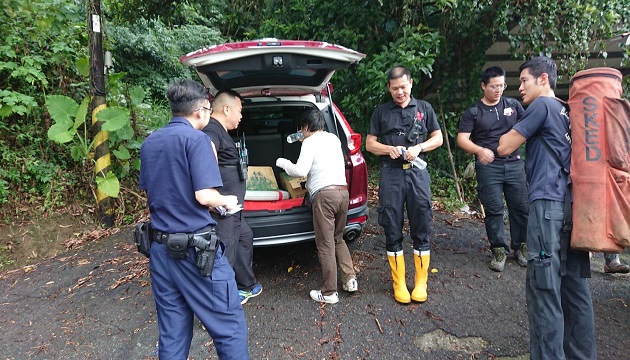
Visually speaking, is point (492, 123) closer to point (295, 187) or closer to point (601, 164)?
point (601, 164)

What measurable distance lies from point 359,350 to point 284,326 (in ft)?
2.10

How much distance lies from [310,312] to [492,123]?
251cm

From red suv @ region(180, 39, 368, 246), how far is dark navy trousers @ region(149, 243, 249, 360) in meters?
1.24

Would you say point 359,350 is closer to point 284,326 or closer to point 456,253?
point 284,326

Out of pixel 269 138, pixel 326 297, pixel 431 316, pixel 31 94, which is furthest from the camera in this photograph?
pixel 31 94

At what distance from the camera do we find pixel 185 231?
2.06 meters

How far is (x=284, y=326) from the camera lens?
301 centimetres

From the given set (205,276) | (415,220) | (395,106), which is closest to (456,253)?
(415,220)

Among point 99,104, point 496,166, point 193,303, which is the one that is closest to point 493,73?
point 496,166

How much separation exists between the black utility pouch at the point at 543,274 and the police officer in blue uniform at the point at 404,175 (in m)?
1.06

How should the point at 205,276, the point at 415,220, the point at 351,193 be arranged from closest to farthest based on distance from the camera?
the point at 205,276 → the point at 415,220 → the point at 351,193

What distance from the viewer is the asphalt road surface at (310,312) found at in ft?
8.98

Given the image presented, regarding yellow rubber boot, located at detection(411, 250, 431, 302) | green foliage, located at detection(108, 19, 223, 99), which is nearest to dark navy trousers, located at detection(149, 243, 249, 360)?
yellow rubber boot, located at detection(411, 250, 431, 302)

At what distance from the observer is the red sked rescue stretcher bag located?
2.06 meters
